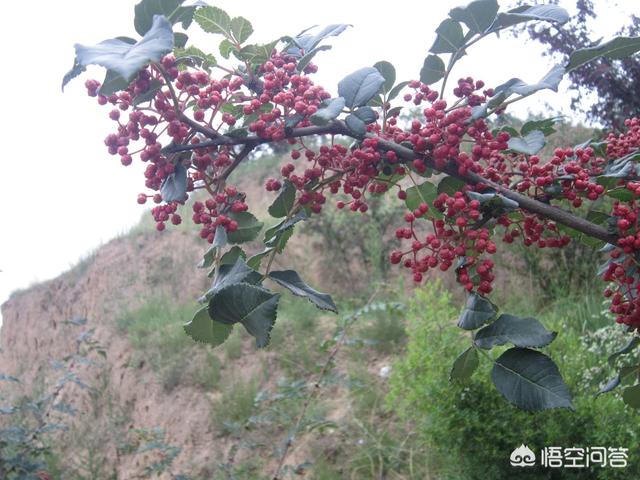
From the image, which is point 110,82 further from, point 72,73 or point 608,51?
point 608,51

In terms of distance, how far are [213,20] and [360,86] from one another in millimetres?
236

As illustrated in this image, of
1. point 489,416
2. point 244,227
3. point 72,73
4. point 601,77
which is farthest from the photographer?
point 601,77

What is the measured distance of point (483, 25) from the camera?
821mm

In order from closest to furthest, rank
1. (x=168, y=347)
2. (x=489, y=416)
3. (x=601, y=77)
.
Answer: (x=489, y=416)
(x=601, y=77)
(x=168, y=347)

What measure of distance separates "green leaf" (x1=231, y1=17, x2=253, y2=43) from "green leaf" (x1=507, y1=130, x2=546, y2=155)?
417 mm

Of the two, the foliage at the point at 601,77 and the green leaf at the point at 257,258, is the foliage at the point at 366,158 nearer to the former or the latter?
the green leaf at the point at 257,258

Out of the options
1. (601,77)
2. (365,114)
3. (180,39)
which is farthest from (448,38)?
(601,77)

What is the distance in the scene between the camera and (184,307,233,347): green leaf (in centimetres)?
79

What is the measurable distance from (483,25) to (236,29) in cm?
36

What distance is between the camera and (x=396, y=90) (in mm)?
976

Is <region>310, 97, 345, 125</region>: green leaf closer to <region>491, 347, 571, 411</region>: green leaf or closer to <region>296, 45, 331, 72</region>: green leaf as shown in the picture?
<region>296, 45, 331, 72</region>: green leaf

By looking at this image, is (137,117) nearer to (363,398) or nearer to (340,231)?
(363,398)

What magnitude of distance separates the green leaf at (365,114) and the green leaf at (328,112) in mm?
38

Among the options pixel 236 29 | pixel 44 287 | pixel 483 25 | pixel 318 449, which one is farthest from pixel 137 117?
pixel 44 287
